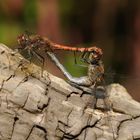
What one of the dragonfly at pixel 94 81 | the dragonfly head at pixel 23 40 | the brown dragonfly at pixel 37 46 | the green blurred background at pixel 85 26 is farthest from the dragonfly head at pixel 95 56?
the green blurred background at pixel 85 26

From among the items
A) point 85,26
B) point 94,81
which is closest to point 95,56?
point 94,81

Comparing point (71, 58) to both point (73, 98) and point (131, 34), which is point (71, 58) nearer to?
point (131, 34)

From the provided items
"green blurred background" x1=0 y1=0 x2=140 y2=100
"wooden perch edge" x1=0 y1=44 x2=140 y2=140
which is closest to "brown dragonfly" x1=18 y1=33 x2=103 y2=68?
"wooden perch edge" x1=0 y1=44 x2=140 y2=140

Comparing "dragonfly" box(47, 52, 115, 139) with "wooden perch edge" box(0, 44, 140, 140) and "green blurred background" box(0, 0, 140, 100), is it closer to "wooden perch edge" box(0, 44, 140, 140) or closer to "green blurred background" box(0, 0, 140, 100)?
"wooden perch edge" box(0, 44, 140, 140)

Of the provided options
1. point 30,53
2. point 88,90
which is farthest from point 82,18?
point 88,90

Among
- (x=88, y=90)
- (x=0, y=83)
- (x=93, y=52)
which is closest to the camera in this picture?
(x=0, y=83)

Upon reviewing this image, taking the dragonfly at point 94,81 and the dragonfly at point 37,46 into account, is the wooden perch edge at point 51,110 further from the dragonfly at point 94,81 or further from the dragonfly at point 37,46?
the dragonfly at point 37,46
